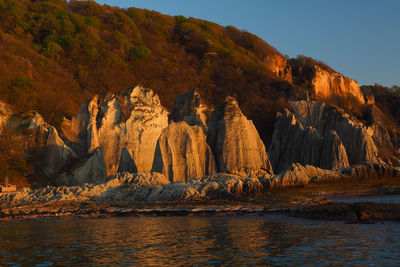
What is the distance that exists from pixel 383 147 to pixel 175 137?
32186mm

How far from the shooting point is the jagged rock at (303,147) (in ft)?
110

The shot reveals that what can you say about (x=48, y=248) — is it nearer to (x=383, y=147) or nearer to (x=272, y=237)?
(x=272, y=237)

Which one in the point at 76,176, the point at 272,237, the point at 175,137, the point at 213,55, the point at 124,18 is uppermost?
the point at 124,18

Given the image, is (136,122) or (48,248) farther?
(136,122)

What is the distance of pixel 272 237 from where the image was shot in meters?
12.9

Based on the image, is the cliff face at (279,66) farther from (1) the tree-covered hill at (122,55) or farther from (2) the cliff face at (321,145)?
(2) the cliff face at (321,145)

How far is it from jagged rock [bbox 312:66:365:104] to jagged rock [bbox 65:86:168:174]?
44.2 metres

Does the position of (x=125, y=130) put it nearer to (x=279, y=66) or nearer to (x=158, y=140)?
(x=158, y=140)

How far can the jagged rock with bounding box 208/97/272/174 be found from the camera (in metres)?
31.8

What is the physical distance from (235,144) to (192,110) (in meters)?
5.22

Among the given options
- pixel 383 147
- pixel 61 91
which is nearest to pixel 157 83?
pixel 61 91

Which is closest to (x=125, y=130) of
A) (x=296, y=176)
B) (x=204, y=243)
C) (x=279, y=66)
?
(x=296, y=176)

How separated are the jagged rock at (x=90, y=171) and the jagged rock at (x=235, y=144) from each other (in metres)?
8.00

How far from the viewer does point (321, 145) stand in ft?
115
